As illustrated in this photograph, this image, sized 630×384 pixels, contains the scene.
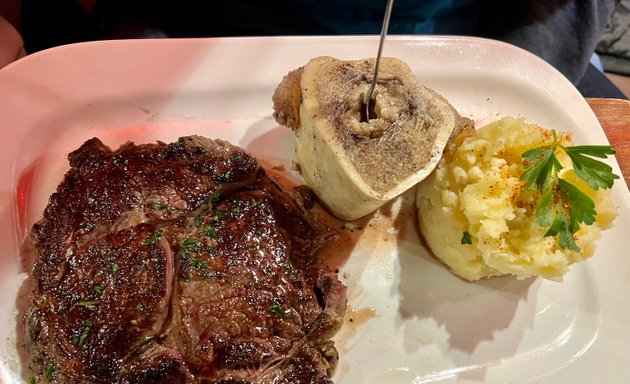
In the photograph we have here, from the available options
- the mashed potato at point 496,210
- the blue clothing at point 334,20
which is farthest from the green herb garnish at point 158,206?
the blue clothing at point 334,20

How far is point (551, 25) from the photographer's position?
3.80m

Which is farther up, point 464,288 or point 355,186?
point 355,186

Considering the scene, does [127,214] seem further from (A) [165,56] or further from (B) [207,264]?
(A) [165,56]

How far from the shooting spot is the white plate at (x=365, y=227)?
2645 millimetres

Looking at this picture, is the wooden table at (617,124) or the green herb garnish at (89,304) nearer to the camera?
the green herb garnish at (89,304)

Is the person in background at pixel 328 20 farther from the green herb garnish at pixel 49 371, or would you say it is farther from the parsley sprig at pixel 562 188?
the green herb garnish at pixel 49 371

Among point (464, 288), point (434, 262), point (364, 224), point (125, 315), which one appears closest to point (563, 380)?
point (464, 288)

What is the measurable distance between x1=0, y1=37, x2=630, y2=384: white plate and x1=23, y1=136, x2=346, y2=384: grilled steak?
1.16 ft

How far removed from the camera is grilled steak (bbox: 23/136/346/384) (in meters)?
2.10

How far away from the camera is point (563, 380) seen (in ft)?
8.80

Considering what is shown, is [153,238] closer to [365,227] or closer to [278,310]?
[278,310]

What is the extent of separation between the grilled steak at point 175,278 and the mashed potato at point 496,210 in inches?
25.5

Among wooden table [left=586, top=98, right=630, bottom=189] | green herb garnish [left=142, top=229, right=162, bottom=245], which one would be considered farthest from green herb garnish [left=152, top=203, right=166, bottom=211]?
wooden table [left=586, top=98, right=630, bottom=189]

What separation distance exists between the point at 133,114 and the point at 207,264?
1150mm
